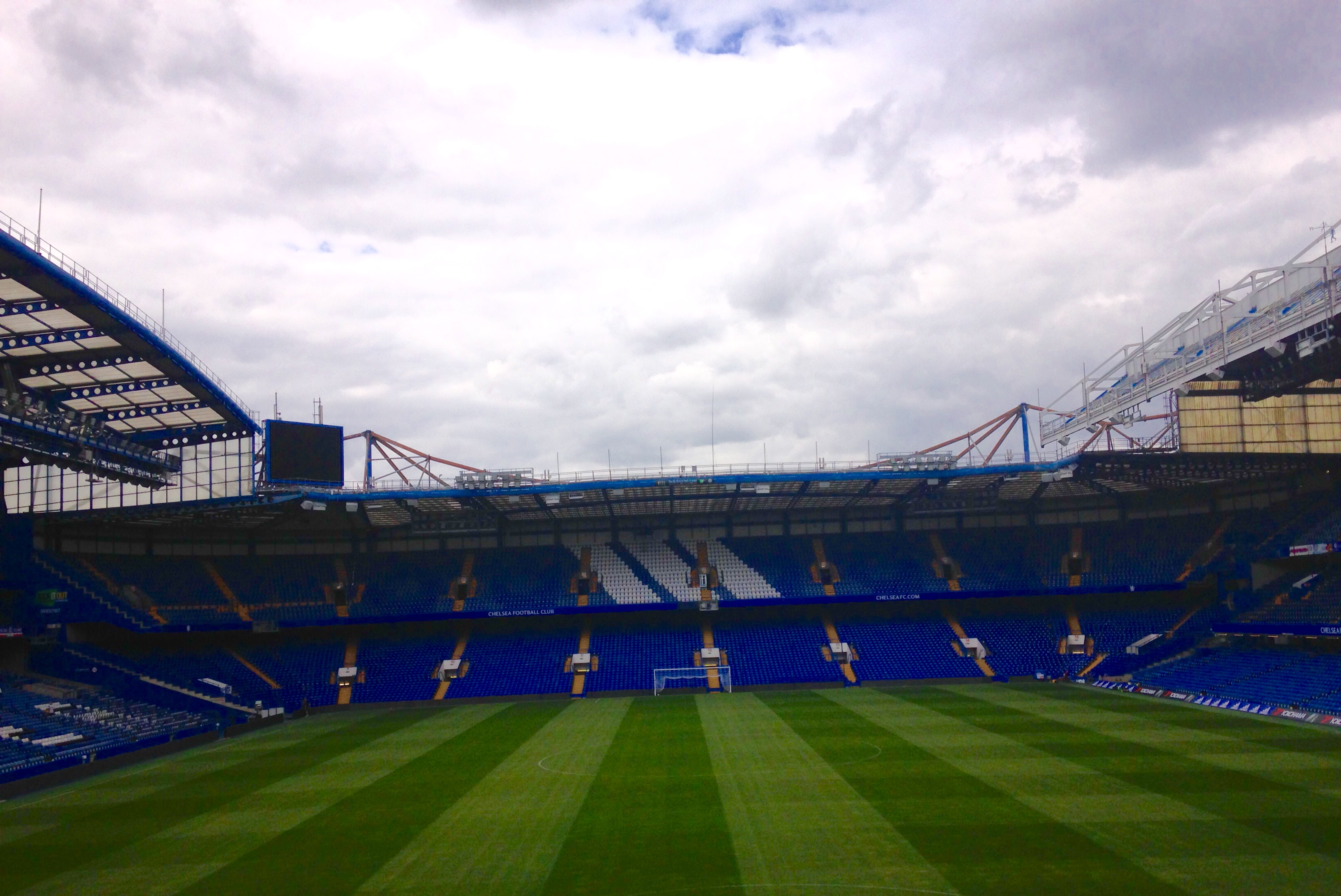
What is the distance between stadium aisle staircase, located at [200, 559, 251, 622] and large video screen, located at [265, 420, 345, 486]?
9.88 metres

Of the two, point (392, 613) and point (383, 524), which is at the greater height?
point (383, 524)

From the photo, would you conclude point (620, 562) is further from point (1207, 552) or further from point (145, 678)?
point (1207, 552)

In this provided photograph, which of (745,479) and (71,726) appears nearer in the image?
(71,726)

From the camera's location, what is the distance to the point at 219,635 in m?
52.6

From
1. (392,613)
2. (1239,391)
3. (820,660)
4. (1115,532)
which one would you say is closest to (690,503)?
(820,660)

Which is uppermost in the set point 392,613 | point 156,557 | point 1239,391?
point 1239,391

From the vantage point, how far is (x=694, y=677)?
50500mm

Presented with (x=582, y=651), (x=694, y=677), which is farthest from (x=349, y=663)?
(x=694, y=677)

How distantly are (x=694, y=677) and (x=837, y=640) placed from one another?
29.2ft

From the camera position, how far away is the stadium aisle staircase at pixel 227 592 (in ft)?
170

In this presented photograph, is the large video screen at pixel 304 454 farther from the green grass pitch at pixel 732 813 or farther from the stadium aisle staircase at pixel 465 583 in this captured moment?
the green grass pitch at pixel 732 813

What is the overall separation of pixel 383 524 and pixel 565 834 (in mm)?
40119

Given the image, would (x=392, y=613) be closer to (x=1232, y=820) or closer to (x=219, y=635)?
(x=219, y=635)

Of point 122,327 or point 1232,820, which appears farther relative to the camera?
point 122,327
